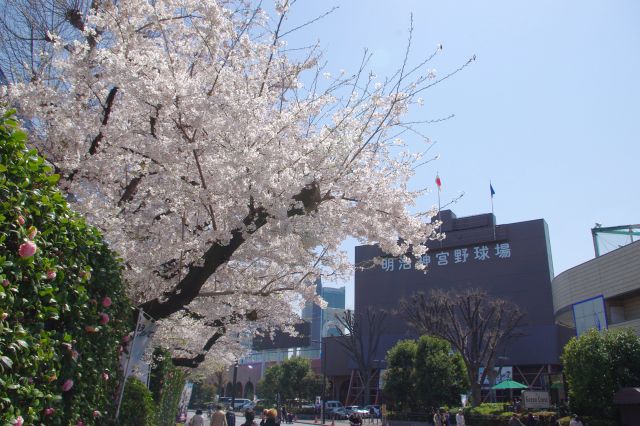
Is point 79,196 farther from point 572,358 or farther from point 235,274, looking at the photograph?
point 572,358

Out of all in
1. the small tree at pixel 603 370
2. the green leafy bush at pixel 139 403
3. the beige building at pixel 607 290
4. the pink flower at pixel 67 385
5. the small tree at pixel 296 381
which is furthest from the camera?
the small tree at pixel 296 381

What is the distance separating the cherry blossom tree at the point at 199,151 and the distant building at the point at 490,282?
3848cm

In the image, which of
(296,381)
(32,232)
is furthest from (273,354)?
(32,232)

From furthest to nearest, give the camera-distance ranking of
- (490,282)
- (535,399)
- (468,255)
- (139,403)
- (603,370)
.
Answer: (468,255)
(490,282)
(535,399)
(603,370)
(139,403)

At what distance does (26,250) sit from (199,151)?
3547mm

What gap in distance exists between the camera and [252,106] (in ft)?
21.4

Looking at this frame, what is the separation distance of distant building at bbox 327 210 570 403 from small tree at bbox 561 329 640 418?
90.5 feet

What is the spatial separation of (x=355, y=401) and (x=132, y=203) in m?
57.4

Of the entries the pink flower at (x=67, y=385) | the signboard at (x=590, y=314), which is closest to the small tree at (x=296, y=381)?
the signboard at (x=590, y=314)

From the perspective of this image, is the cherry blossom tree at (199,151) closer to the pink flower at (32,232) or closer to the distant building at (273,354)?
the pink flower at (32,232)

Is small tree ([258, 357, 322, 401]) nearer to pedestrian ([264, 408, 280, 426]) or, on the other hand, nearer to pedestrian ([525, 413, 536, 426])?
pedestrian ([525, 413, 536, 426])

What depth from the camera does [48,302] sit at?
3.90 meters

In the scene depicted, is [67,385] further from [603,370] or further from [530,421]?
[530,421]

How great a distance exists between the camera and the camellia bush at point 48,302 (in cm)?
335
